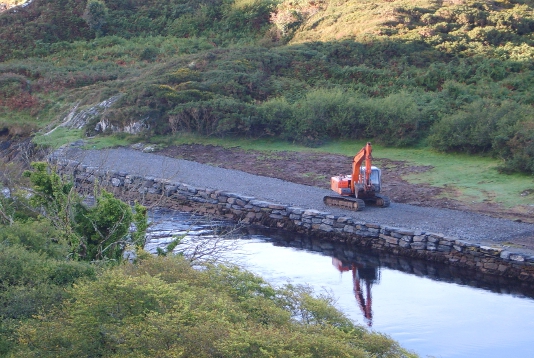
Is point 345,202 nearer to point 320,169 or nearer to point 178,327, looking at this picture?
point 320,169

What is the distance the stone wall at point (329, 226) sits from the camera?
15469 mm

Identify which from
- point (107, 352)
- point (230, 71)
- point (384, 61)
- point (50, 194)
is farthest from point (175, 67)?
point (107, 352)

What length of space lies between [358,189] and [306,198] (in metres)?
2.10

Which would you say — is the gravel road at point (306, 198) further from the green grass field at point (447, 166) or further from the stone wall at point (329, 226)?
the green grass field at point (447, 166)

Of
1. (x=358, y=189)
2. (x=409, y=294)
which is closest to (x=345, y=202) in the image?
(x=358, y=189)

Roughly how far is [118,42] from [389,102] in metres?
25.5

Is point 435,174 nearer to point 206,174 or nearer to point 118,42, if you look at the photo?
point 206,174

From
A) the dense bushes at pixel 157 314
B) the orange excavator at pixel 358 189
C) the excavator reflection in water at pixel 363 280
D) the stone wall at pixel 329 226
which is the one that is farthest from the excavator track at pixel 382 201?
the dense bushes at pixel 157 314

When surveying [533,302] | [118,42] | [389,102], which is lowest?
[533,302]

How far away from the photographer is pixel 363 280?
15453mm

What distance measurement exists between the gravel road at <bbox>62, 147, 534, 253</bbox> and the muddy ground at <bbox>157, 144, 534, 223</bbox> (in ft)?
2.44

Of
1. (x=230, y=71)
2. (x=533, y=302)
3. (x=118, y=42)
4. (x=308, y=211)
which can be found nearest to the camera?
(x=533, y=302)

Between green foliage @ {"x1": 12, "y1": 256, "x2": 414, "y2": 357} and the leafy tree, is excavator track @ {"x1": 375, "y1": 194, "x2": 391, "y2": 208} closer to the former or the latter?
green foliage @ {"x1": 12, "y1": 256, "x2": 414, "y2": 357}

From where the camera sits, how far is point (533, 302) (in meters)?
13.9
